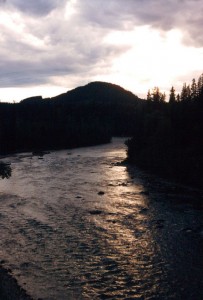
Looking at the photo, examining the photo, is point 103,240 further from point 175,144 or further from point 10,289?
point 175,144

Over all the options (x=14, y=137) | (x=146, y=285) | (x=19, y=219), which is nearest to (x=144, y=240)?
(x=146, y=285)

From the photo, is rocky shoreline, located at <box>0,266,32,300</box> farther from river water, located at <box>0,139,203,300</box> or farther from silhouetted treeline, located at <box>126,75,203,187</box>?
silhouetted treeline, located at <box>126,75,203,187</box>

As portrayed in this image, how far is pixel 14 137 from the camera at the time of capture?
424 feet

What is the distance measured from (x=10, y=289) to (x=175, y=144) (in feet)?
182

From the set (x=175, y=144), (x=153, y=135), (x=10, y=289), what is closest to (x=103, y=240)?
(x=10, y=289)

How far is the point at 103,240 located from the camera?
99.0ft

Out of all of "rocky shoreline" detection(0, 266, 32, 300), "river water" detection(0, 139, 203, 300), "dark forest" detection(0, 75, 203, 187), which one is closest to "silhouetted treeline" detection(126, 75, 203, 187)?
"dark forest" detection(0, 75, 203, 187)

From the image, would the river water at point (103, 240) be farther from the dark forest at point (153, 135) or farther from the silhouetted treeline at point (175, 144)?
the dark forest at point (153, 135)

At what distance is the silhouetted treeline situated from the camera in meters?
60.6

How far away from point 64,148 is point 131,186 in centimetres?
8707

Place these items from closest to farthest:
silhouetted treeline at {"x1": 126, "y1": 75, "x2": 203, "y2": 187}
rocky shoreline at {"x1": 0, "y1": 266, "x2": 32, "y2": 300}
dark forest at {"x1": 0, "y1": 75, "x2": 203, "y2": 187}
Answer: rocky shoreline at {"x1": 0, "y1": 266, "x2": 32, "y2": 300} < silhouetted treeline at {"x1": 126, "y1": 75, "x2": 203, "y2": 187} < dark forest at {"x1": 0, "y1": 75, "x2": 203, "y2": 187}

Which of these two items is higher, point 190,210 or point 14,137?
point 14,137

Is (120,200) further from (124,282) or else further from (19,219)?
(124,282)

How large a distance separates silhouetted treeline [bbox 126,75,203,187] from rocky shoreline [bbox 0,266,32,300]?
37783 millimetres
